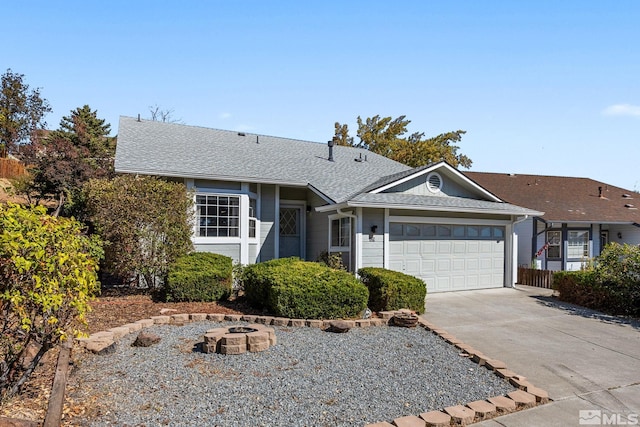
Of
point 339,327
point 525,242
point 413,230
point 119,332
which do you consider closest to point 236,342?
point 339,327

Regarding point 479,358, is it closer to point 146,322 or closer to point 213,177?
point 146,322

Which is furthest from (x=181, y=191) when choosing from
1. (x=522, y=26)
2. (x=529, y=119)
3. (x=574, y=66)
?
(x=529, y=119)

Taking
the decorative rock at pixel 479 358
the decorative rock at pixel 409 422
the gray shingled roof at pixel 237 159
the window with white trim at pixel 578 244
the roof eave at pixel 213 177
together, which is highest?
the gray shingled roof at pixel 237 159

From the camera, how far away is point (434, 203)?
1091 cm

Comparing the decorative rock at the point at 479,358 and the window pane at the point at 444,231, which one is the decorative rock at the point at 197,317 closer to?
the decorative rock at the point at 479,358

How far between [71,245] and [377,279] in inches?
233

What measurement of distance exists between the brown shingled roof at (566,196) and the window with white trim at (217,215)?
42.2ft

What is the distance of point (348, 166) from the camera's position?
15023mm

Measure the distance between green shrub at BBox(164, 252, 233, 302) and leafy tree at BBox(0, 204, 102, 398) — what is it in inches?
178

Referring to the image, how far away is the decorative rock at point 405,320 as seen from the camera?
23.3ft

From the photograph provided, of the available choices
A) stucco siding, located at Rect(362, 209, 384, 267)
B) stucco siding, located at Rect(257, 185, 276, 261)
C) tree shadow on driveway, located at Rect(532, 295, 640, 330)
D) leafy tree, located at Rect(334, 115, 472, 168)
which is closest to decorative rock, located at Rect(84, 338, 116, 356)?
stucco siding, located at Rect(362, 209, 384, 267)

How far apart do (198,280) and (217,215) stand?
9.75 ft

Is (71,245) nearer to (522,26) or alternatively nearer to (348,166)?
(522,26)

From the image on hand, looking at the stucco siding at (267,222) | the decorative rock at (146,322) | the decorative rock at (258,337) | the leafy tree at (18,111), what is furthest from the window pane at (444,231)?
the leafy tree at (18,111)
